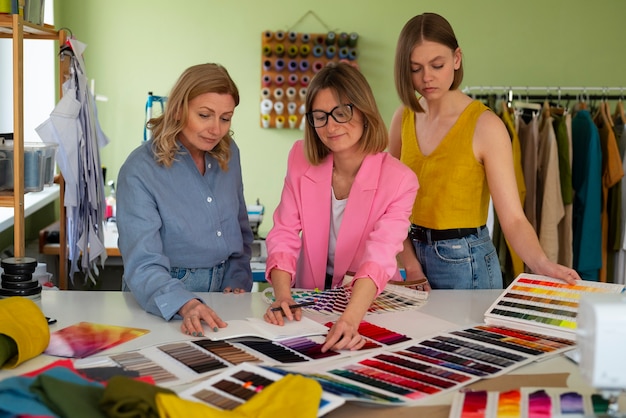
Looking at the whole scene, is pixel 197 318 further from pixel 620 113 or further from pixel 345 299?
pixel 620 113

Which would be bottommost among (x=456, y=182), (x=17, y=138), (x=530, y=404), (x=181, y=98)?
(x=530, y=404)

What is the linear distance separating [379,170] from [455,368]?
724 millimetres

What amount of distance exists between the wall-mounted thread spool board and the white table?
293 cm

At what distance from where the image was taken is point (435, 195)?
7.80 feet

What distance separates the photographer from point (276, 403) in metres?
1.29

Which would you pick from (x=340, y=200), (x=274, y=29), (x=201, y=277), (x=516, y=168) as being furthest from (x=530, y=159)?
(x=201, y=277)

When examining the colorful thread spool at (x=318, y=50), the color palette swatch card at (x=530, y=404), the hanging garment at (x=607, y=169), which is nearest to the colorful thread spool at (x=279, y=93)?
the colorful thread spool at (x=318, y=50)

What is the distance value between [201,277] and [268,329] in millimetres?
435

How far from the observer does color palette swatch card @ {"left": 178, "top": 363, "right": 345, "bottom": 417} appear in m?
1.33

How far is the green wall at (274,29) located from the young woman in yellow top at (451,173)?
2.71 m

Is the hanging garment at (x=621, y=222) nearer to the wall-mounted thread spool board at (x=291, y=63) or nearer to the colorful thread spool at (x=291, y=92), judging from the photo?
the wall-mounted thread spool board at (x=291, y=63)

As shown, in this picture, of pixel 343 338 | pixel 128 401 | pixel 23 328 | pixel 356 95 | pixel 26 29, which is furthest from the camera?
pixel 26 29

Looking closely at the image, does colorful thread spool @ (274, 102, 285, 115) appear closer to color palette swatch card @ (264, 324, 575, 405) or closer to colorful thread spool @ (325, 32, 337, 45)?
colorful thread spool @ (325, 32, 337, 45)

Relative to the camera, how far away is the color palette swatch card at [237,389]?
1.33 m
